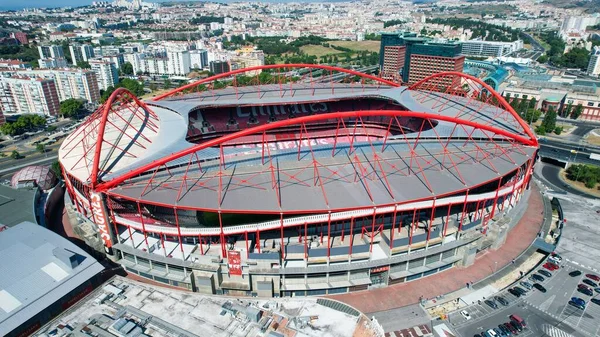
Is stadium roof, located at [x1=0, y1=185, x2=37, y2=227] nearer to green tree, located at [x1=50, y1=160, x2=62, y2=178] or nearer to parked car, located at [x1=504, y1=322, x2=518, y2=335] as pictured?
green tree, located at [x1=50, y1=160, x2=62, y2=178]

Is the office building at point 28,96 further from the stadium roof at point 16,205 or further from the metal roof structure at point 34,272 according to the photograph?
the metal roof structure at point 34,272

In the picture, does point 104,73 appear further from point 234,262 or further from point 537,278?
point 537,278

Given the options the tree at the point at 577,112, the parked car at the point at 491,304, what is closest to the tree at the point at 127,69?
the tree at the point at 577,112

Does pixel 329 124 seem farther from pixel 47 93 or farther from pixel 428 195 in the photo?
pixel 47 93

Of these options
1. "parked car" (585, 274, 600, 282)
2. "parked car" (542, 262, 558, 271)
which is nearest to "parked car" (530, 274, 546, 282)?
"parked car" (542, 262, 558, 271)

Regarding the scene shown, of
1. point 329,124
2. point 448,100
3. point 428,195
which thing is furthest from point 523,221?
point 329,124
